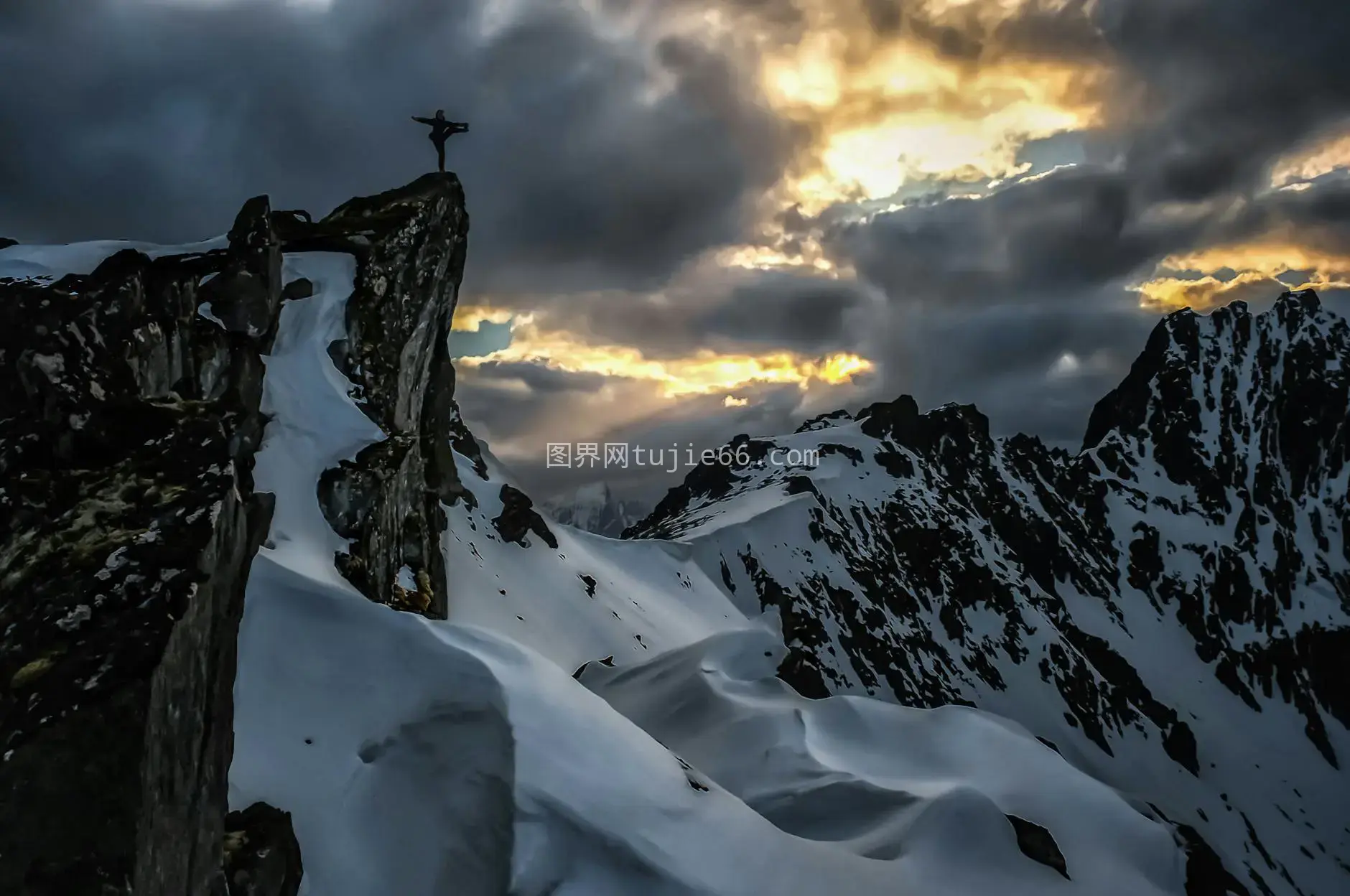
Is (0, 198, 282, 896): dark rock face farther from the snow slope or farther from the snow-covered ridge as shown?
the snow-covered ridge

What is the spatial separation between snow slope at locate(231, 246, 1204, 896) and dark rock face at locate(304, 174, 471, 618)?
84 cm

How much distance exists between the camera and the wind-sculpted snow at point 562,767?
1398cm

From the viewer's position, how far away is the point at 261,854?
11.9 meters

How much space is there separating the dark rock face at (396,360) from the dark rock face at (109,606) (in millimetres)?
9910

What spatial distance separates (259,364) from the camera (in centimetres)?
2159

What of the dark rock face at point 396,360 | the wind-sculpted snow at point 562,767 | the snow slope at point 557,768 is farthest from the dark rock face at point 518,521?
the snow slope at point 557,768

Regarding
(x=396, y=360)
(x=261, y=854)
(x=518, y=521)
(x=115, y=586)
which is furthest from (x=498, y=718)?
(x=518, y=521)

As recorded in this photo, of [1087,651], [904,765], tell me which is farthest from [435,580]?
[1087,651]

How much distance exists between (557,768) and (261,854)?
4935 millimetres

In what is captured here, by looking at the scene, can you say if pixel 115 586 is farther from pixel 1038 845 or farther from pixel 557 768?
pixel 1038 845

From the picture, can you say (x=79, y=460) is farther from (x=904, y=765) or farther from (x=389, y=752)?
(x=904, y=765)

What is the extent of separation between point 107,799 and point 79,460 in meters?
5.30

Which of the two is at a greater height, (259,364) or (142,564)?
(259,364)

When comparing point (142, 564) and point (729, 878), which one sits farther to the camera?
point (729, 878)
